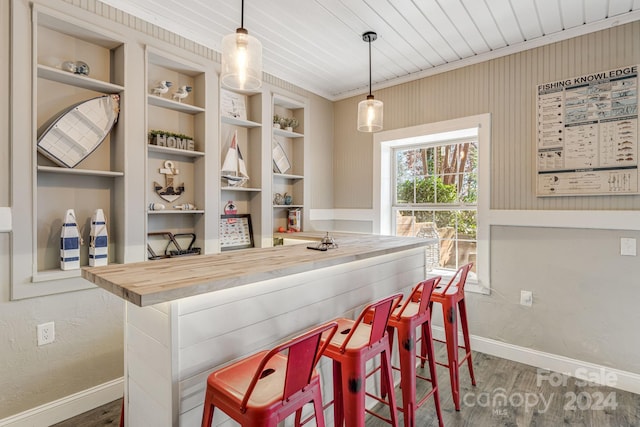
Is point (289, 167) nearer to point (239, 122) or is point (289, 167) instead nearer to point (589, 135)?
point (239, 122)

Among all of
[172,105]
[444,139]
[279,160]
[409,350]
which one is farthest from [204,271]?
[444,139]

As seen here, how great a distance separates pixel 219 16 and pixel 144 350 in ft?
7.22

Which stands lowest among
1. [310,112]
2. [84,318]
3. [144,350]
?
[84,318]

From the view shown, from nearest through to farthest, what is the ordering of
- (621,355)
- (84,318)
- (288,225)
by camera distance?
(84,318)
(621,355)
(288,225)

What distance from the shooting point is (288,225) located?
3787mm

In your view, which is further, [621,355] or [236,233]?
[236,233]

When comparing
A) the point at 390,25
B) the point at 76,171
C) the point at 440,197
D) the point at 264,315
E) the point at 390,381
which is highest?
the point at 390,25

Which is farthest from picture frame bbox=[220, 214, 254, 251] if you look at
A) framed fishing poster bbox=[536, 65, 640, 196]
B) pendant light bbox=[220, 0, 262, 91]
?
framed fishing poster bbox=[536, 65, 640, 196]

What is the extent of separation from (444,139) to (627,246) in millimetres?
1667

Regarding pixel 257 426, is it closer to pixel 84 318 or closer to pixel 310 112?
pixel 84 318

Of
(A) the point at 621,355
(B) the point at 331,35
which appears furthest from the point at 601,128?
(B) the point at 331,35

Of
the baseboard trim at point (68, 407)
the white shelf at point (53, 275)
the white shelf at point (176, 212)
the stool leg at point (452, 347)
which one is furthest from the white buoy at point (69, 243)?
the stool leg at point (452, 347)

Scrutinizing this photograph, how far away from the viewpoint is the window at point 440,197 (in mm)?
3285

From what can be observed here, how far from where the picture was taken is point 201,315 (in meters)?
1.29
